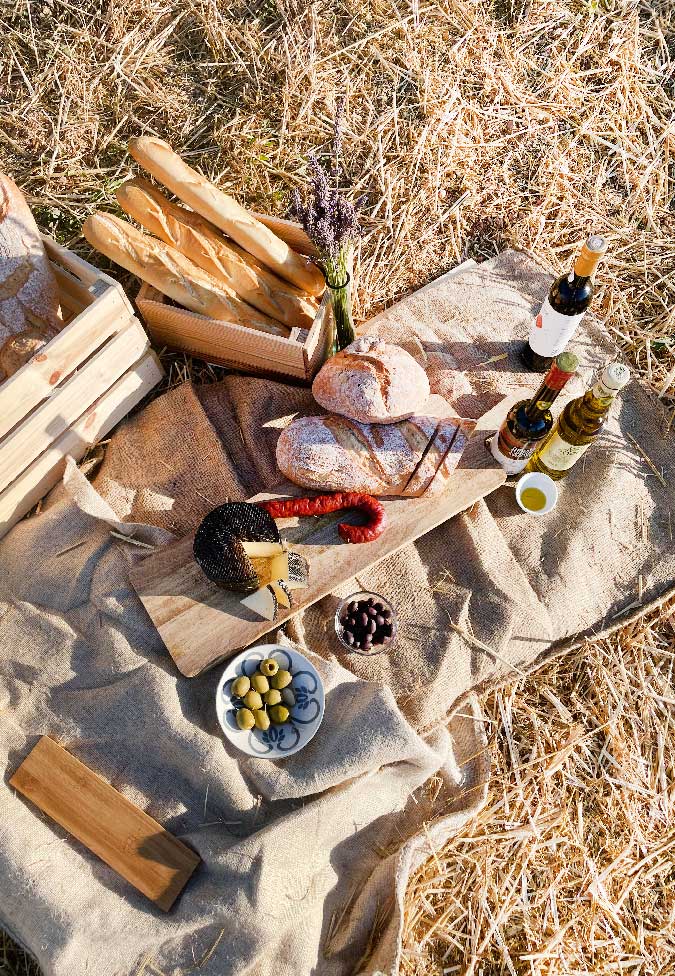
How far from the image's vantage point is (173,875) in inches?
96.0

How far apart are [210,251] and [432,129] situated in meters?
1.71

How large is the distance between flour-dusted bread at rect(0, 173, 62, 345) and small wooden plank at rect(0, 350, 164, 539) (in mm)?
399

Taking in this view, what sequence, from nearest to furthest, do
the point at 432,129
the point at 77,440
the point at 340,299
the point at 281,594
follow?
the point at 281,594, the point at 340,299, the point at 77,440, the point at 432,129

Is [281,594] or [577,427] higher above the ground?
[281,594]

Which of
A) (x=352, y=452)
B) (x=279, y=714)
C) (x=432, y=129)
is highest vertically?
(x=432, y=129)

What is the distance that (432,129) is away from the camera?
12.3ft

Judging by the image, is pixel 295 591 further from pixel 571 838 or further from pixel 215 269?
pixel 571 838

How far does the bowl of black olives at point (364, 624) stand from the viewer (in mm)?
2844

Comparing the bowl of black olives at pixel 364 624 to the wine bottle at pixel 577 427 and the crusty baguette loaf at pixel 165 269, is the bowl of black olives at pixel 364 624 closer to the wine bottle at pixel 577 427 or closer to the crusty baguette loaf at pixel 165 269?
the wine bottle at pixel 577 427

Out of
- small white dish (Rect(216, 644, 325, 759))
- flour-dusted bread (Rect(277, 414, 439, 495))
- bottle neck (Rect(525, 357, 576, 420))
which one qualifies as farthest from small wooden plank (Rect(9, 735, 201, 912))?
bottle neck (Rect(525, 357, 576, 420))

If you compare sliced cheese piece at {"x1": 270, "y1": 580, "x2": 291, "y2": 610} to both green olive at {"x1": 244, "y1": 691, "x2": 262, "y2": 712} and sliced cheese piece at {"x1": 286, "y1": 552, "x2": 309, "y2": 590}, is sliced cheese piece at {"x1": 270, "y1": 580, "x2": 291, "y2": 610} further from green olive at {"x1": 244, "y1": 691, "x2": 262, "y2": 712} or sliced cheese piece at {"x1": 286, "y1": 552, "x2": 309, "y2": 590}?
green olive at {"x1": 244, "y1": 691, "x2": 262, "y2": 712}

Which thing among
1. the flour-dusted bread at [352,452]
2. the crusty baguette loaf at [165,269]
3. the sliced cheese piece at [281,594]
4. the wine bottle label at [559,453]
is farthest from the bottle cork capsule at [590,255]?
the sliced cheese piece at [281,594]

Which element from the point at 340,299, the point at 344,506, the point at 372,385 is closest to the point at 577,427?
the point at 372,385

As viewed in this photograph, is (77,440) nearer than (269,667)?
No
